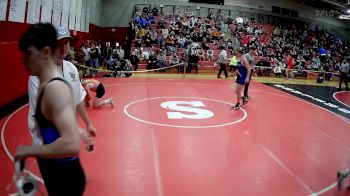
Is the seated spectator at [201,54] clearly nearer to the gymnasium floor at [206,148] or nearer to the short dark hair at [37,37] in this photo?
the gymnasium floor at [206,148]

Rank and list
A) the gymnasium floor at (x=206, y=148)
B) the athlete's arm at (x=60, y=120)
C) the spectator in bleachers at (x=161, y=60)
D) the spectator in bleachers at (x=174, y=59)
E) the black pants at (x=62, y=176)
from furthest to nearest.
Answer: the spectator in bleachers at (x=174, y=59) < the spectator in bleachers at (x=161, y=60) < the gymnasium floor at (x=206, y=148) < the black pants at (x=62, y=176) < the athlete's arm at (x=60, y=120)

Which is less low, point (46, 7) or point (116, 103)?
point (46, 7)

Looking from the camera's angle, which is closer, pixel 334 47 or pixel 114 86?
pixel 114 86

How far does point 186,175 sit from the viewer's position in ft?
15.0

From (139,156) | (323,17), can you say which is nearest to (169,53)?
(139,156)

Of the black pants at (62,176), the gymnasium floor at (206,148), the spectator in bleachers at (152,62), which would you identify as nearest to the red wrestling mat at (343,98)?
the gymnasium floor at (206,148)

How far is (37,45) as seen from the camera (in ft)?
5.57

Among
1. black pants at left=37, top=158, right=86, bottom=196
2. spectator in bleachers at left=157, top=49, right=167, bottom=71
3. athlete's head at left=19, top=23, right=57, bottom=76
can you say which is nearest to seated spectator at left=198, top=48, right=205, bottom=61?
spectator in bleachers at left=157, top=49, right=167, bottom=71

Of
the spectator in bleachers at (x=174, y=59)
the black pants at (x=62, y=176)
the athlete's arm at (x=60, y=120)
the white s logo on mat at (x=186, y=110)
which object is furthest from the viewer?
the spectator in bleachers at (x=174, y=59)

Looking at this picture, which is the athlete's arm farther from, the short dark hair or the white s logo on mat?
the white s logo on mat

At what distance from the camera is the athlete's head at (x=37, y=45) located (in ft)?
5.54

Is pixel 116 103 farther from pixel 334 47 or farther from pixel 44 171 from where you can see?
pixel 334 47

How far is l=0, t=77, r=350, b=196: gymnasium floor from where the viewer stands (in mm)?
4297

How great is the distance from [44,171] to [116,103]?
7.29 meters
